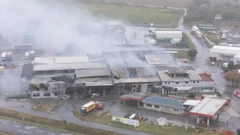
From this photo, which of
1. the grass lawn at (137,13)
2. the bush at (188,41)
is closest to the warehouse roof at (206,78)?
the bush at (188,41)

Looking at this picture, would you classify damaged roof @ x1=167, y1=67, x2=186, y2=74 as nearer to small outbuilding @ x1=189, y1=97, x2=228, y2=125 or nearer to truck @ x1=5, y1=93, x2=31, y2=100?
small outbuilding @ x1=189, y1=97, x2=228, y2=125

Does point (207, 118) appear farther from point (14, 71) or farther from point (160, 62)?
point (14, 71)

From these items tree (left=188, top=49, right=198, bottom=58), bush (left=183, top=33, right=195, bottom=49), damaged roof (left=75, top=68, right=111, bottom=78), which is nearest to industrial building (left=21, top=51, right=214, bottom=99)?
damaged roof (left=75, top=68, right=111, bottom=78)

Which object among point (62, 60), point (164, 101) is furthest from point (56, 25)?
point (164, 101)

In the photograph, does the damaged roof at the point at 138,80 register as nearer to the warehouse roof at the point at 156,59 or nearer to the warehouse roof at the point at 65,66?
the warehouse roof at the point at 65,66

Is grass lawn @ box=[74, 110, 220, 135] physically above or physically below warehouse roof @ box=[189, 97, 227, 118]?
below
